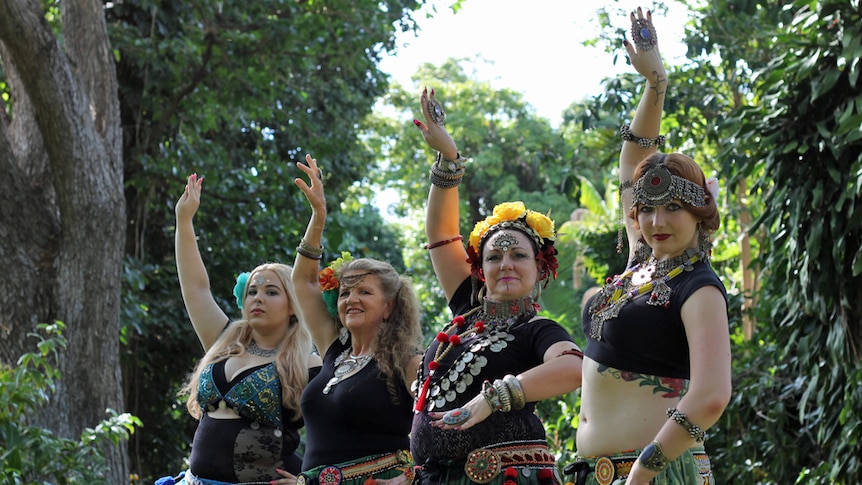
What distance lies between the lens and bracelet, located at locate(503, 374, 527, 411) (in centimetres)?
324

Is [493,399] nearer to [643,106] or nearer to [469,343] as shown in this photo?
[469,343]

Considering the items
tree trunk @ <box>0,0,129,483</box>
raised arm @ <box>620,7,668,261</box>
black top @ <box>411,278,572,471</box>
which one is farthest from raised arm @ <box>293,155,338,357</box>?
tree trunk @ <box>0,0,129,483</box>

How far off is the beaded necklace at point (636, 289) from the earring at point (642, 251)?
4cm

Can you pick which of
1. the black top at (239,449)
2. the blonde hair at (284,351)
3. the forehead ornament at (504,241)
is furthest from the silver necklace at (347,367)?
the forehead ornament at (504,241)

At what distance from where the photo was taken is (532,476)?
3428 mm

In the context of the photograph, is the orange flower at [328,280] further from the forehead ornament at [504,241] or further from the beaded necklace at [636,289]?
the beaded necklace at [636,289]

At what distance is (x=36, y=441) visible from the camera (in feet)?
18.6

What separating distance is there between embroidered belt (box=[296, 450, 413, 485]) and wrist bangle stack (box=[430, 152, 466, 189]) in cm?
98

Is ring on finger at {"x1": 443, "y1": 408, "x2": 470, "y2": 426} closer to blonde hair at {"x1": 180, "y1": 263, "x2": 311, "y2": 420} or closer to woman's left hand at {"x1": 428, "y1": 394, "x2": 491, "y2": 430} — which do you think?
woman's left hand at {"x1": 428, "y1": 394, "x2": 491, "y2": 430}

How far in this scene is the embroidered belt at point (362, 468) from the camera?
4.00 m

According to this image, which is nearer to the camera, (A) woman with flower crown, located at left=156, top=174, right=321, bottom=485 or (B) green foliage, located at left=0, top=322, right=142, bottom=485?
(A) woman with flower crown, located at left=156, top=174, right=321, bottom=485

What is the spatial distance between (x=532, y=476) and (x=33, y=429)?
329cm

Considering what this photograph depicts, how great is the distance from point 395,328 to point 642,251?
50.8 inches

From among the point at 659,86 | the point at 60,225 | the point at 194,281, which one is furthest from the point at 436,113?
the point at 60,225
